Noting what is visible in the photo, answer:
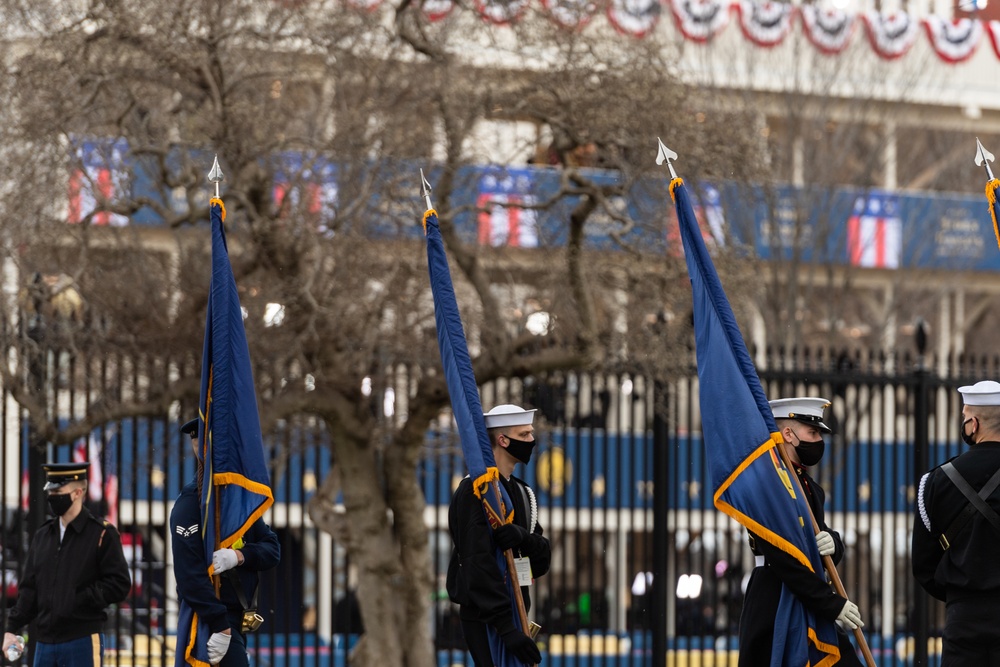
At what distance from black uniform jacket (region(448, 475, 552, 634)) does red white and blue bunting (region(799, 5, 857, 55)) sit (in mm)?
14999

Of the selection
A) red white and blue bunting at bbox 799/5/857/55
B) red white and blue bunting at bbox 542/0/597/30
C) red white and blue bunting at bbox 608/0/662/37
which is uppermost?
red white and blue bunting at bbox 799/5/857/55

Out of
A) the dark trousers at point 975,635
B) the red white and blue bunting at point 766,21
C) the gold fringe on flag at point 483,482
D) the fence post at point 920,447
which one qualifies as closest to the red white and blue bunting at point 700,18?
the red white and blue bunting at point 766,21

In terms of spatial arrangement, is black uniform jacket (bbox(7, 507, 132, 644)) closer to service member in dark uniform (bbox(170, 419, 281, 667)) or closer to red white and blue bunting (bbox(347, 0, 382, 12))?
service member in dark uniform (bbox(170, 419, 281, 667))

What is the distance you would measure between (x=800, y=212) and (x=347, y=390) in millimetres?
10197

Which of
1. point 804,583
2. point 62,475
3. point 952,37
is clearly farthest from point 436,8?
point 952,37

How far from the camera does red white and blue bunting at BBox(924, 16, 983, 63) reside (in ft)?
75.4

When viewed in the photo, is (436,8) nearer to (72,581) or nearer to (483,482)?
(72,581)

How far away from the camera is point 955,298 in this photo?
2758 cm

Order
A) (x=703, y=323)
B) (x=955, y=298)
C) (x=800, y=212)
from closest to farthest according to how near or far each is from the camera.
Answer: (x=703, y=323), (x=800, y=212), (x=955, y=298)

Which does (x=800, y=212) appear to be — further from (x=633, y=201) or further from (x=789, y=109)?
(x=633, y=201)

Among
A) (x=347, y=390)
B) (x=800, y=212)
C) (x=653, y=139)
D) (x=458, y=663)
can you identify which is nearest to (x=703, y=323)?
(x=653, y=139)

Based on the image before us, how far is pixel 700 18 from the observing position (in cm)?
2012

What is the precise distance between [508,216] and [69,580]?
5402mm

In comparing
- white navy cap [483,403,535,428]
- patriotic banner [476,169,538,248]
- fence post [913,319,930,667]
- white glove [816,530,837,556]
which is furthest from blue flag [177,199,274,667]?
fence post [913,319,930,667]
